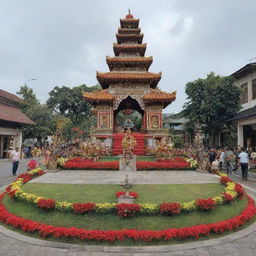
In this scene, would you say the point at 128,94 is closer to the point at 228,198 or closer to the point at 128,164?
the point at 128,164

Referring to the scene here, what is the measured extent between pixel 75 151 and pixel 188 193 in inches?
494

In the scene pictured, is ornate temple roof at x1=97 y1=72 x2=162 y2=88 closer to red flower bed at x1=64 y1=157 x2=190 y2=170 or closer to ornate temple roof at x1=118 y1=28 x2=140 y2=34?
ornate temple roof at x1=118 y1=28 x2=140 y2=34

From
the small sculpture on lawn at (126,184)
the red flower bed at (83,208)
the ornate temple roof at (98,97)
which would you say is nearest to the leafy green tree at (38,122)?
the ornate temple roof at (98,97)

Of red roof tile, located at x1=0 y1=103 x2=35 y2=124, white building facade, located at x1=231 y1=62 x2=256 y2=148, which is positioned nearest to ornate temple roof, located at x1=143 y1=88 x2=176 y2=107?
white building facade, located at x1=231 y1=62 x2=256 y2=148

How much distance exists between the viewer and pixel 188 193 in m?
8.40

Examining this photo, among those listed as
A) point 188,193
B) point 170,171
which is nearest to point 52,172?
point 170,171

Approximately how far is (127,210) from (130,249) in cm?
117

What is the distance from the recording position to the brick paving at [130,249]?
5059 millimetres

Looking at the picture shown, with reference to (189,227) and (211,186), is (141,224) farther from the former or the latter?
(211,186)

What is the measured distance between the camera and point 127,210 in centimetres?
630

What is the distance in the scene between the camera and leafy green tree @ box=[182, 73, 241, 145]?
1047 inches

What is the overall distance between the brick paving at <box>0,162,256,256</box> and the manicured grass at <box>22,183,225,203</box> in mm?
2050

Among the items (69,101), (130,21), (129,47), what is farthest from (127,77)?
(69,101)

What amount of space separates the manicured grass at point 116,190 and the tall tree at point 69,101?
4084 centimetres
